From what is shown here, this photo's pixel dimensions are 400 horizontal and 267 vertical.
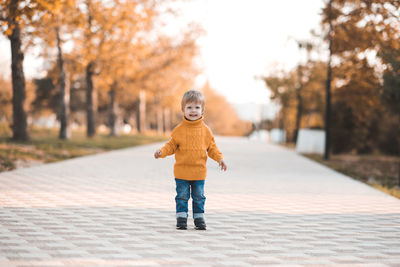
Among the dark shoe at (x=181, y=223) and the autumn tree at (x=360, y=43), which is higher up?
the autumn tree at (x=360, y=43)

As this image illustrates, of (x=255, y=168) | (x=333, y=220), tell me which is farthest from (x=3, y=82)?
(x=333, y=220)

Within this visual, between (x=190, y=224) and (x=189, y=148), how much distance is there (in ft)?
3.10

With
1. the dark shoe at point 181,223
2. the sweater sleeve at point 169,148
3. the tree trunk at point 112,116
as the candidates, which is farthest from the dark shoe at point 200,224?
the tree trunk at point 112,116

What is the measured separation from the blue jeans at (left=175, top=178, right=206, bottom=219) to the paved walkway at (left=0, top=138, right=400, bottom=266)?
0.73 ft

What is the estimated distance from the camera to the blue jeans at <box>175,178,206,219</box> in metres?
5.39

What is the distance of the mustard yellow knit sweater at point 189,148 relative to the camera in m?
5.38

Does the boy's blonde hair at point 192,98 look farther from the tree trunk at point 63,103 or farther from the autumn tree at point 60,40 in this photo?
the tree trunk at point 63,103

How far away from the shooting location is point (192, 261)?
Answer: 13.2ft

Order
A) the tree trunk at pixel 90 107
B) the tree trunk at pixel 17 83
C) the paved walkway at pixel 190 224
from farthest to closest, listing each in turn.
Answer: the tree trunk at pixel 90 107, the tree trunk at pixel 17 83, the paved walkway at pixel 190 224

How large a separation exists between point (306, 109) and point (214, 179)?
24625 millimetres

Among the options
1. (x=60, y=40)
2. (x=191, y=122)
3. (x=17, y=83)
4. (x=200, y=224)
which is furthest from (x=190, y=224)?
(x=60, y=40)

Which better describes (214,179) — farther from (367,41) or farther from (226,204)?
(367,41)

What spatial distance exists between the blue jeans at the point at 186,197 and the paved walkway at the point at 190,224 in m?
0.22

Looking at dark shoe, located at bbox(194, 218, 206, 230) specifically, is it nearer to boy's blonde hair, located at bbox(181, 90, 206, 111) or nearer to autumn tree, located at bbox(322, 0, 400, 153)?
boy's blonde hair, located at bbox(181, 90, 206, 111)
